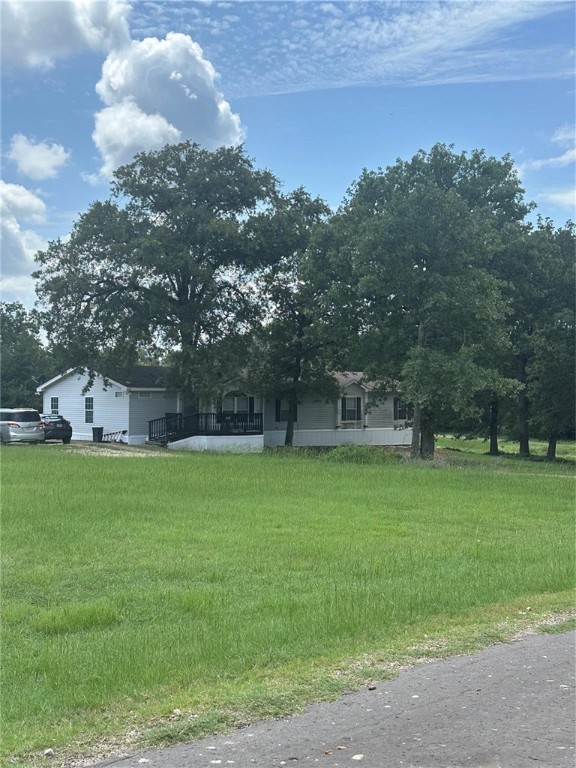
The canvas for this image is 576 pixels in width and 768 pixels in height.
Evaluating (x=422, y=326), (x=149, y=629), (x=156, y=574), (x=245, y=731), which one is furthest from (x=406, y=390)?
(x=245, y=731)

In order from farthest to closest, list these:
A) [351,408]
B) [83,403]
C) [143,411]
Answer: [351,408], [83,403], [143,411]

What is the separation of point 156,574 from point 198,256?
27.9 metres

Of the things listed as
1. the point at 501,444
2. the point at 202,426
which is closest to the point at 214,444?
the point at 202,426

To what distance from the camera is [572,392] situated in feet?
110

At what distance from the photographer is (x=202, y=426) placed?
3566 cm

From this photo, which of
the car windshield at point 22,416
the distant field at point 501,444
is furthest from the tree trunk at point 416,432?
the distant field at point 501,444

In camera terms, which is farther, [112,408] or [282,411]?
[282,411]

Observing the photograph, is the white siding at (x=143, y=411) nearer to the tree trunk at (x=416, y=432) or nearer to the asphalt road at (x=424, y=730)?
the tree trunk at (x=416, y=432)

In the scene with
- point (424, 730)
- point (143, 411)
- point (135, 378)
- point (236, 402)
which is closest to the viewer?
point (424, 730)

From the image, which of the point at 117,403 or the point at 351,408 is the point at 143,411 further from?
the point at 351,408

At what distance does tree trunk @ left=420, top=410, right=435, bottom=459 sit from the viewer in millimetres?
30750

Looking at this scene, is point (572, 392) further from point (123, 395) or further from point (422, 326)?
point (123, 395)

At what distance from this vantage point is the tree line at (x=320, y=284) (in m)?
26.2

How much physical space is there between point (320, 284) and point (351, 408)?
14060mm
